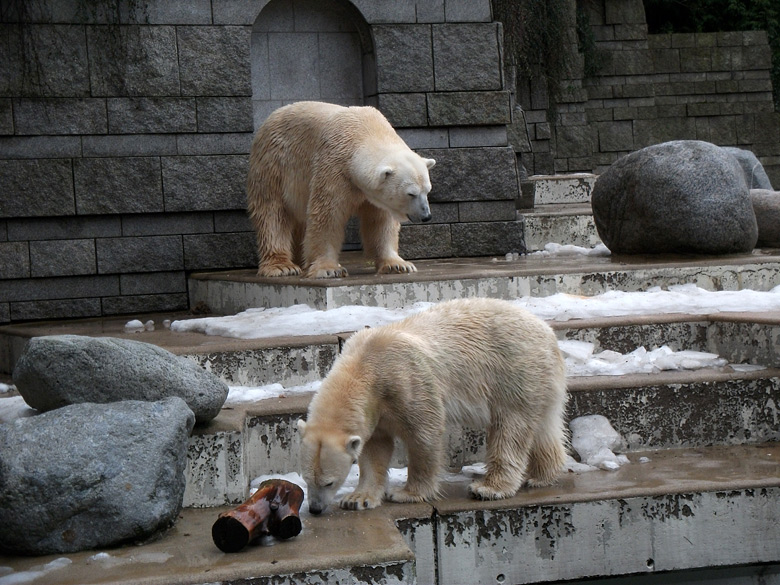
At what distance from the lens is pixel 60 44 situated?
23.1 ft

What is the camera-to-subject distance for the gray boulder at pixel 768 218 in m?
7.42

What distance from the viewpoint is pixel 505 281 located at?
548cm

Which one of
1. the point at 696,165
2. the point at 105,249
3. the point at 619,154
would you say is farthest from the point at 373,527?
the point at 619,154

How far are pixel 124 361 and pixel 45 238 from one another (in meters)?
4.24

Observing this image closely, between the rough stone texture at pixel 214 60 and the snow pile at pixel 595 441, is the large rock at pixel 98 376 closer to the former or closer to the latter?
the snow pile at pixel 595 441

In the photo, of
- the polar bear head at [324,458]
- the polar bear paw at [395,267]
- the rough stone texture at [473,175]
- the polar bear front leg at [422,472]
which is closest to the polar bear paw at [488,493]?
the polar bear front leg at [422,472]

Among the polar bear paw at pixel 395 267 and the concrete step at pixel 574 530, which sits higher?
the polar bear paw at pixel 395 267

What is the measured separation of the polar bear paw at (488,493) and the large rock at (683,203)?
12.0 ft

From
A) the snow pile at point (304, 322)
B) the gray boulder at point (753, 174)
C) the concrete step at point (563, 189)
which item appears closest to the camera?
the snow pile at point (304, 322)

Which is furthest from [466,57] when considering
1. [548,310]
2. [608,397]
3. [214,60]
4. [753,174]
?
[608,397]

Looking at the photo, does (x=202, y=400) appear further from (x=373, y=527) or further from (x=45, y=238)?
(x=45, y=238)

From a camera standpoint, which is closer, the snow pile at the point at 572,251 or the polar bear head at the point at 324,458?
the polar bear head at the point at 324,458

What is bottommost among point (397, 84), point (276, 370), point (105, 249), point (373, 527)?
point (373, 527)

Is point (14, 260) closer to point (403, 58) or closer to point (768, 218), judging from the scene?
point (403, 58)
